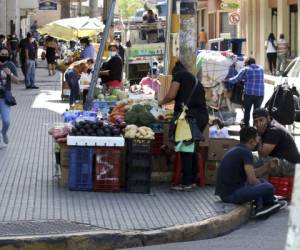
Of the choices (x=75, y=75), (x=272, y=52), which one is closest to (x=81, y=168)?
(x=75, y=75)

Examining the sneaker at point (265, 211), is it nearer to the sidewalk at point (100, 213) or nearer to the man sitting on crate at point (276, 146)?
the sidewalk at point (100, 213)

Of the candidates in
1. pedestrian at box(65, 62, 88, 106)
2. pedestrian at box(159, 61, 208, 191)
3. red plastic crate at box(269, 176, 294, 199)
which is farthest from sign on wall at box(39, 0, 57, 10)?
red plastic crate at box(269, 176, 294, 199)

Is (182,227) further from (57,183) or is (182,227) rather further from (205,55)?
(205,55)

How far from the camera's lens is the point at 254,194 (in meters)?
10.1

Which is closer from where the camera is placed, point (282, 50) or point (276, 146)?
point (276, 146)

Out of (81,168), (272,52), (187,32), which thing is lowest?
(81,168)

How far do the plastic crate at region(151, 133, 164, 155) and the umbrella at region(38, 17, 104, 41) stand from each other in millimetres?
19535

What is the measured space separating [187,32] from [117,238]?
20.2 ft

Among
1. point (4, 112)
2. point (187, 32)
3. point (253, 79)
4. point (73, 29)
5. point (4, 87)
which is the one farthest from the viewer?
point (73, 29)

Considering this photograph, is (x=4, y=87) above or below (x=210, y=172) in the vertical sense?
above

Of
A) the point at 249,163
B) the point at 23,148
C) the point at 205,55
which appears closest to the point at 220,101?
the point at 205,55

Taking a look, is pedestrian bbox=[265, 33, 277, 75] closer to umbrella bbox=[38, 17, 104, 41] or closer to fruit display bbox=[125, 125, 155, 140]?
umbrella bbox=[38, 17, 104, 41]

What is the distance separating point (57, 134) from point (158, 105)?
1.90m

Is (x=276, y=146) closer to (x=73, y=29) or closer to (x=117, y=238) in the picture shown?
(x=117, y=238)
